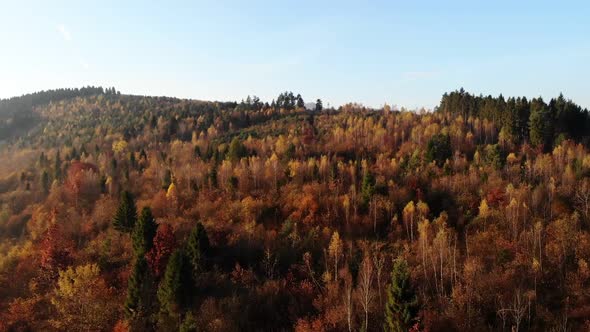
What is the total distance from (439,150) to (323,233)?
4230 cm

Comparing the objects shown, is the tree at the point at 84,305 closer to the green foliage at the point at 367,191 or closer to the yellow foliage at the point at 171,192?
the yellow foliage at the point at 171,192

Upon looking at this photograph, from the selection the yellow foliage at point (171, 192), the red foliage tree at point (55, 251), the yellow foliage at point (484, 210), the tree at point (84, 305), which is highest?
the yellow foliage at point (171, 192)

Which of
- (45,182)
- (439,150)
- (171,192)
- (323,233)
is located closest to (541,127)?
(439,150)

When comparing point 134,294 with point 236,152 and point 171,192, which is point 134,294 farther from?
point 236,152

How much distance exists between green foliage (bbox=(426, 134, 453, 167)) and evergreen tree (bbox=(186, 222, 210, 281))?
192 feet

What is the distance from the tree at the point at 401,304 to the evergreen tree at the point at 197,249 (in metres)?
30.2

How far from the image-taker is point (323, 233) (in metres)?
77.5

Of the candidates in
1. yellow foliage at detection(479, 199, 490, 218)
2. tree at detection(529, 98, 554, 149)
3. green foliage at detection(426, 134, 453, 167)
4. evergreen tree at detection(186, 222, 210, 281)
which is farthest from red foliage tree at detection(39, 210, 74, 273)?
tree at detection(529, 98, 554, 149)

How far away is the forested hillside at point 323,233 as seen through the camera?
175 ft

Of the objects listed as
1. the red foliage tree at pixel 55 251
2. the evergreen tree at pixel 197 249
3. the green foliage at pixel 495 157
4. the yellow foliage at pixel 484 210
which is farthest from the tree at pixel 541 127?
the red foliage tree at pixel 55 251

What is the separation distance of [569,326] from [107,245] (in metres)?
65.2

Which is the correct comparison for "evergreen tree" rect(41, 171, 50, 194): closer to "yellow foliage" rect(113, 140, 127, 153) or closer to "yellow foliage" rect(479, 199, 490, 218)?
"yellow foliage" rect(113, 140, 127, 153)

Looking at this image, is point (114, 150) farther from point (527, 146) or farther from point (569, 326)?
point (569, 326)

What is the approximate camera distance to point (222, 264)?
226 feet
